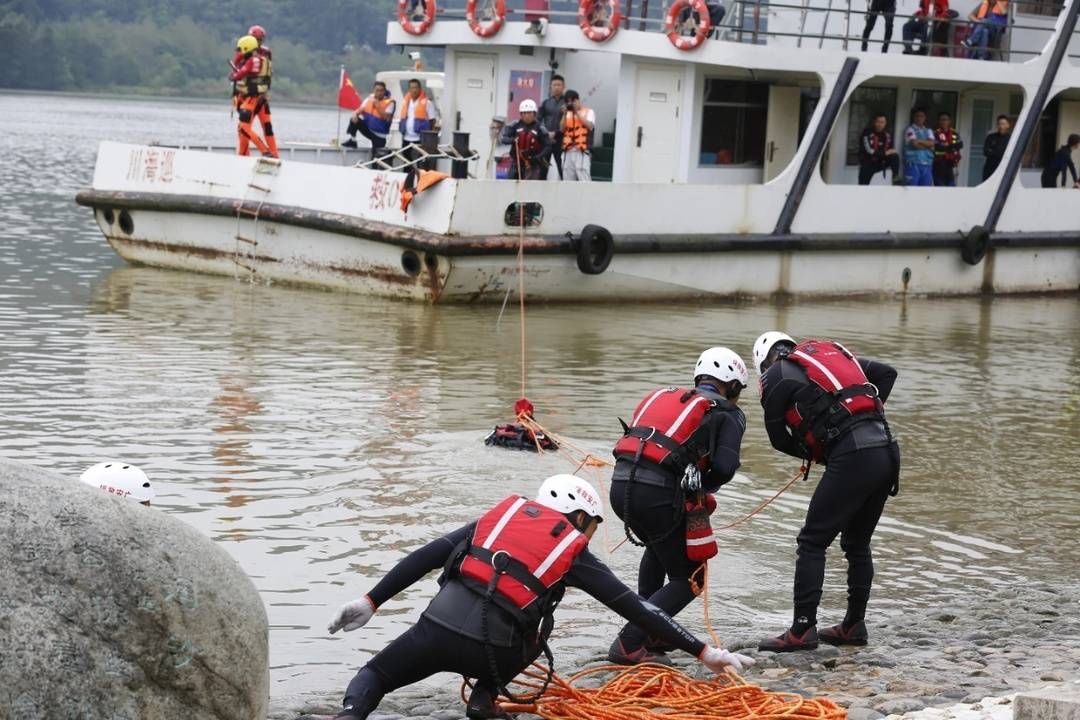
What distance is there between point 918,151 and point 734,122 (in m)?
2.39

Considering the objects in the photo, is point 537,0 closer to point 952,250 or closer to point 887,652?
point 952,250

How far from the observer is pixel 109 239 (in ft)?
64.7

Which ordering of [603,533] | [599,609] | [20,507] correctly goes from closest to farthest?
[20,507], [599,609], [603,533]

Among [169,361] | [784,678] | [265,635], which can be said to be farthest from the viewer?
[169,361]

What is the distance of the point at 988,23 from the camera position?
20281mm

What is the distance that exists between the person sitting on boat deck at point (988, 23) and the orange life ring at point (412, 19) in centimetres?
626

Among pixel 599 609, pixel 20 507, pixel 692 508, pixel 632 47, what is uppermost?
pixel 632 47

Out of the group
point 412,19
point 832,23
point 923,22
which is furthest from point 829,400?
point 832,23

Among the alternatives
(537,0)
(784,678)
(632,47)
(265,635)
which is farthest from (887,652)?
(537,0)

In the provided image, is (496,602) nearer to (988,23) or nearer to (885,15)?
(885,15)

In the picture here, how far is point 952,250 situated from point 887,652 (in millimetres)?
14159

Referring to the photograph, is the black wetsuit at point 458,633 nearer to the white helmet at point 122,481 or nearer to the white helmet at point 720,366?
the white helmet at point 122,481

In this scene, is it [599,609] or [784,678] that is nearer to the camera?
[784,678]

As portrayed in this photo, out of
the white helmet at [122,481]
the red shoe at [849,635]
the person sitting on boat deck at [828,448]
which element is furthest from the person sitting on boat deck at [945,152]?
the white helmet at [122,481]
